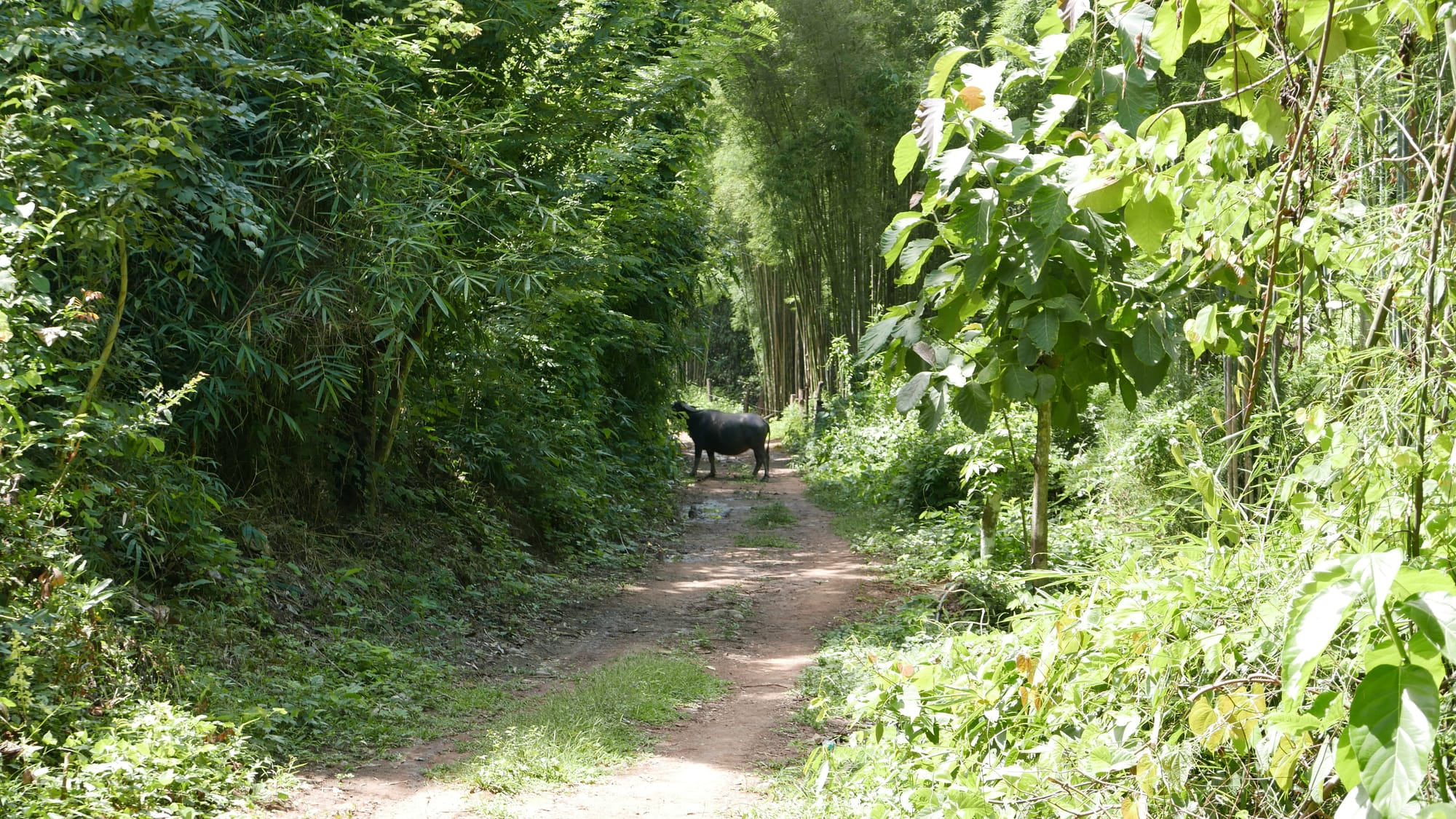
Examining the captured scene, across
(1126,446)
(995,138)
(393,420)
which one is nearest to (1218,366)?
(1126,446)

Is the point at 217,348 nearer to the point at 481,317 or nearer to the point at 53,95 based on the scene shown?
the point at 53,95

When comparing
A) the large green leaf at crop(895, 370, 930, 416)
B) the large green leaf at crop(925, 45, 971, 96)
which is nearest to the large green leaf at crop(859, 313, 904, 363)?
the large green leaf at crop(895, 370, 930, 416)

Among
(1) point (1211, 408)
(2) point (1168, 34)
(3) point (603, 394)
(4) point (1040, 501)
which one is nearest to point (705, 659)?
(4) point (1040, 501)

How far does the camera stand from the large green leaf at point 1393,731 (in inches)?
38.8

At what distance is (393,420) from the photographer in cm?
614

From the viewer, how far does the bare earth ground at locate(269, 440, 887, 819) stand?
331 centimetres

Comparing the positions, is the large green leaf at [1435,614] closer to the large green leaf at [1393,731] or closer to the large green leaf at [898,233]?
the large green leaf at [1393,731]

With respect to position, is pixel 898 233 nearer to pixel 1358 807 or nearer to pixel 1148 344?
pixel 1148 344

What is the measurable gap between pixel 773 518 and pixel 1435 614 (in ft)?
30.1

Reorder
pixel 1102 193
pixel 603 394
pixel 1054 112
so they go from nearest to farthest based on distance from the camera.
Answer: pixel 1102 193
pixel 1054 112
pixel 603 394

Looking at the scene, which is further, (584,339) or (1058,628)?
(584,339)

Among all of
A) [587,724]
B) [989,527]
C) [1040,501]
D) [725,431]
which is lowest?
[587,724]

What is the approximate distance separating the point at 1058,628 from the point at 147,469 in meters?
3.78

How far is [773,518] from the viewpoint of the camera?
33.4ft
